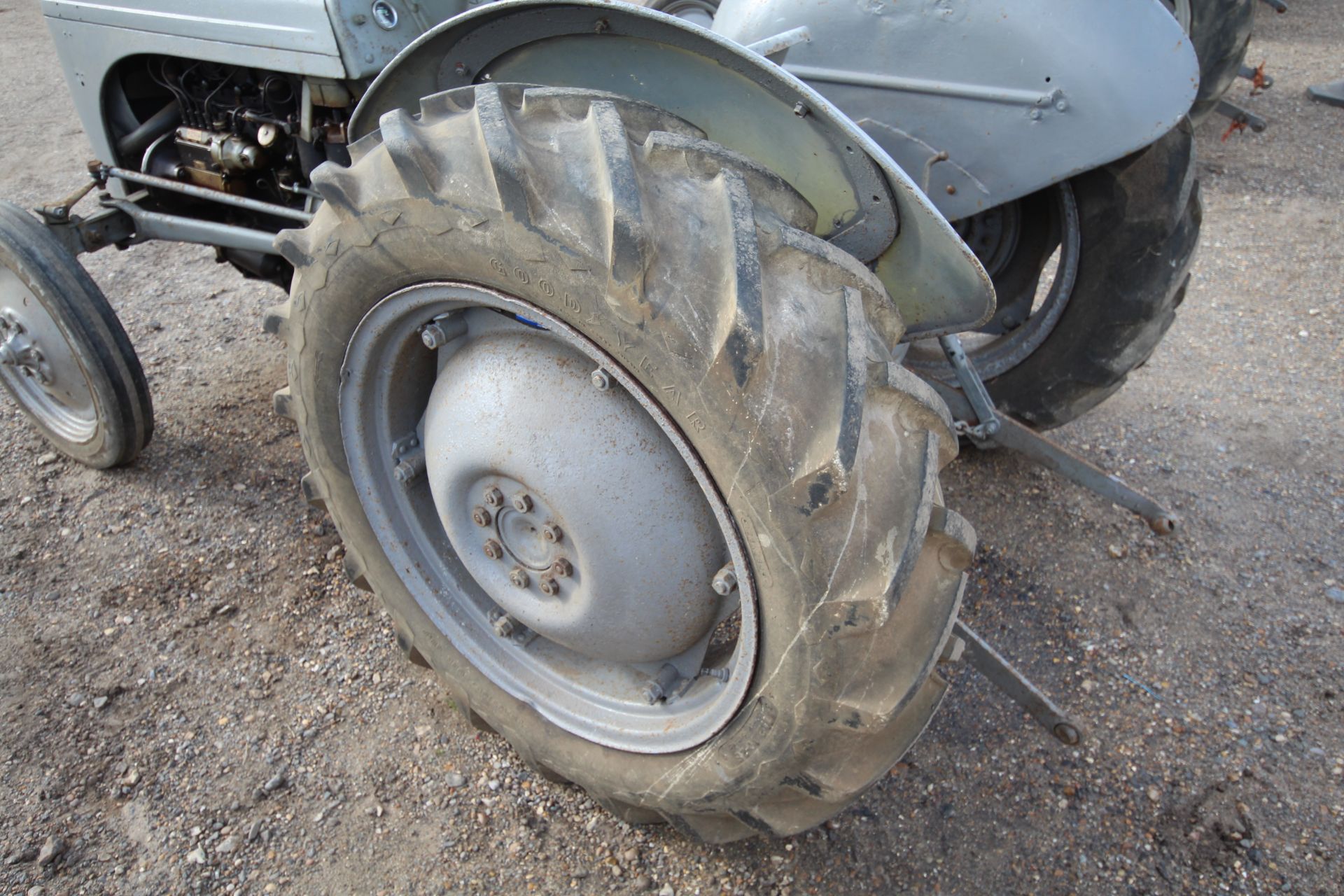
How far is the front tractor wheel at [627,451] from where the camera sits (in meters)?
1.25

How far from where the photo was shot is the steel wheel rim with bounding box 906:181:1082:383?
8.38 ft

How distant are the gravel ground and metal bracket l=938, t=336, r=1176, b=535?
16 cm

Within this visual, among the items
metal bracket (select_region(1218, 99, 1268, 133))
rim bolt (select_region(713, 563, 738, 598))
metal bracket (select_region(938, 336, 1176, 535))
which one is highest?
rim bolt (select_region(713, 563, 738, 598))

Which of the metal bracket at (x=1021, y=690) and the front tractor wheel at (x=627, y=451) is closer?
the front tractor wheel at (x=627, y=451)

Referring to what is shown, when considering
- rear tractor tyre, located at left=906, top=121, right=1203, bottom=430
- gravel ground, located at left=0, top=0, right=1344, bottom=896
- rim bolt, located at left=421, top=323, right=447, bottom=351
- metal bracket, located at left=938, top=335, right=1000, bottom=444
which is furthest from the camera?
metal bracket, located at left=938, top=335, right=1000, bottom=444

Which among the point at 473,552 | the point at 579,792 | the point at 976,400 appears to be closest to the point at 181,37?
the point at 473,552

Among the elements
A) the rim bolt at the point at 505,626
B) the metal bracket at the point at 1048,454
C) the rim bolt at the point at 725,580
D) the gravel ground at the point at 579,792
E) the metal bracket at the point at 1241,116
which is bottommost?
the gravel ground at the point at 579,792

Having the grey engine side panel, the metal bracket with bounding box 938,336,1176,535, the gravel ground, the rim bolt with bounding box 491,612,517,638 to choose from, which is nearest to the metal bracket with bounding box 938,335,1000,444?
the metal bracket with bounding box 938,336,1176,535

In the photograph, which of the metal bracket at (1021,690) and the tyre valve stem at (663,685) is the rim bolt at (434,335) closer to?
the tyre valve stem at (663,685)

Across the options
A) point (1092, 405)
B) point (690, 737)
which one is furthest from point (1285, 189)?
point (690, 737)

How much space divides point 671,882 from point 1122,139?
74.4 inches

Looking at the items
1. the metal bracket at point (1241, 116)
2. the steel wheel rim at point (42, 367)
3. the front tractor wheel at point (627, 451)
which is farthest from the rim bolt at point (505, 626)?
the metal bracket at point (1241, 116)

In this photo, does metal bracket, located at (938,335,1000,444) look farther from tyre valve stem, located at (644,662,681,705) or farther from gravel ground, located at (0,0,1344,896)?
tyre valve stem, located at (644,662,681,705)

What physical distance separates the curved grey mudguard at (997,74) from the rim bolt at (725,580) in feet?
3.61
